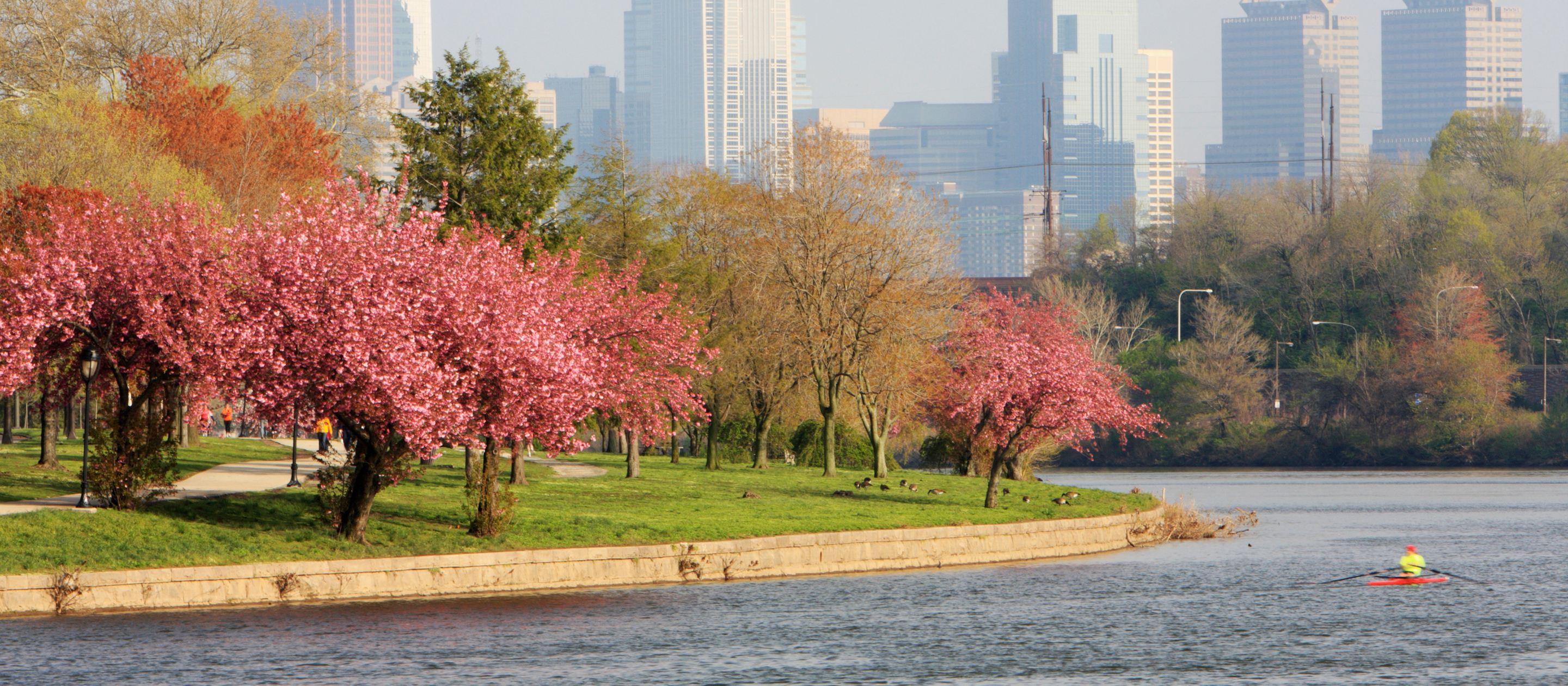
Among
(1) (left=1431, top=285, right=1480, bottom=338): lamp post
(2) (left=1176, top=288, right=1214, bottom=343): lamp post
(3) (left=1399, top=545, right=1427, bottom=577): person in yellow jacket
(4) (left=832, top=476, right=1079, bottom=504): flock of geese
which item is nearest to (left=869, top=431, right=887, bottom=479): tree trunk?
(4) (left=832, top=476, right=1079, bottom=504): flock of geese

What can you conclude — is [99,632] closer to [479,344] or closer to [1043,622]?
[479,344]

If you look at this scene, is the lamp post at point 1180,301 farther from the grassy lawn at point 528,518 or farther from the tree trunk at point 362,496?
the tree trunk at point 362,496

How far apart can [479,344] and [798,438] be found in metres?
34.0

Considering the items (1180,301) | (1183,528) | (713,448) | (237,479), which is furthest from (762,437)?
(1180,301)

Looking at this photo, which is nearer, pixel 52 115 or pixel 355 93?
pixel 52 115

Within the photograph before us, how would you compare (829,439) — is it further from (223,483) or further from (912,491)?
(223,483)

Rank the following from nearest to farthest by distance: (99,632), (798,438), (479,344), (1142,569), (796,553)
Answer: (99,632) < (479,344) < (796,553) < (1142,569) < (798,438)

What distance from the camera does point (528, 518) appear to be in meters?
31.3

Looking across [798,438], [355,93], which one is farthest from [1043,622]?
[355,93]

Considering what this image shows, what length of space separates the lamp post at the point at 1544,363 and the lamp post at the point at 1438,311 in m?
5.57

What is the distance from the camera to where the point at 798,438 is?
61156 mm

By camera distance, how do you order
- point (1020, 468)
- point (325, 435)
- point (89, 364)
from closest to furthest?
point (89, 364)
point (325, 435)
point (1020, 468)

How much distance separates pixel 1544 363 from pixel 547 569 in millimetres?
84097

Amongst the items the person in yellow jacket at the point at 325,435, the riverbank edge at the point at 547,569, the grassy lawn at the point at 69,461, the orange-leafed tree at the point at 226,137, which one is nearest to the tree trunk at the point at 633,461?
the person in yellow jacket at the point at 325,435
